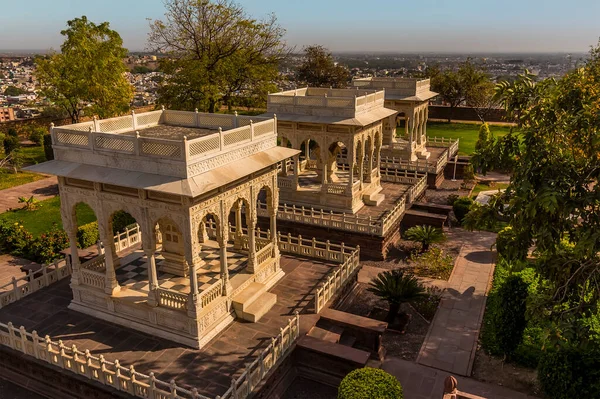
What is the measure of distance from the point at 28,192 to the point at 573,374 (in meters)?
34.1

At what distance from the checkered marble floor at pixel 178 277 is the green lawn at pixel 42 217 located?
35.8 ft

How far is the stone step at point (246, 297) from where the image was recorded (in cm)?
1444

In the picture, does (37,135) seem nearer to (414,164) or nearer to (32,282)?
(32,282)

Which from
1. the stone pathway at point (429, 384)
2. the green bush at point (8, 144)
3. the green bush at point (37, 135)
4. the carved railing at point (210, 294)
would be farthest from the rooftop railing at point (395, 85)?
the green bush at point (37, 135)

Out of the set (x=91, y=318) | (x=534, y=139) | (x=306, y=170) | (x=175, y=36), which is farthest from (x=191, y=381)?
(x=175, y=36)

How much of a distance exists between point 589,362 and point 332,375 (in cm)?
650

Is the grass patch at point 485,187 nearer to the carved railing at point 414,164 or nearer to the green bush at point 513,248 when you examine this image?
the carved railing at point 414,164

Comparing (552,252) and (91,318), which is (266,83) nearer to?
(91,318)

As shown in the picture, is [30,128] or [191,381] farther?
[30,128]

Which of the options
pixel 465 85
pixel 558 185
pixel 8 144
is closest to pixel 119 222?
pixel 558 185

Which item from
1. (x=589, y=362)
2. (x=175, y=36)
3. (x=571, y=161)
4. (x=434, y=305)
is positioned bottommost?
(x=434, y=305)

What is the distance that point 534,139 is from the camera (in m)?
10.5

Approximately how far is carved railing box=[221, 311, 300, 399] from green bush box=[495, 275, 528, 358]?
239 inches

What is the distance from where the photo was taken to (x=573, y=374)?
11086mm
